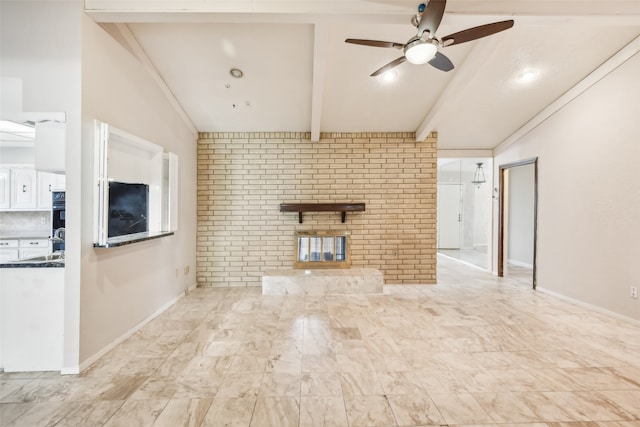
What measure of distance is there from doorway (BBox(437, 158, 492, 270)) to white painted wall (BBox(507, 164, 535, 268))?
726mm

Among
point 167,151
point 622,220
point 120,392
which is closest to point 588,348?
point 622,220

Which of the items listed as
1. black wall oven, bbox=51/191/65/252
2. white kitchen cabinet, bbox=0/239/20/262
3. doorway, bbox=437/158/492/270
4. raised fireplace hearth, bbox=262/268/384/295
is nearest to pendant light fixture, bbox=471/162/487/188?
doorway, bbox=437/158/492/270

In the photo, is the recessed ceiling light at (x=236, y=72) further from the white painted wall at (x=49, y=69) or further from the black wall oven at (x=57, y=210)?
the black wall oven at (x=57, y=210)

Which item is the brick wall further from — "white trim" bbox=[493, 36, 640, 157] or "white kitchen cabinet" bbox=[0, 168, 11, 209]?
"white kitchen cabinet" bbox=[0, 168, 11, 209]

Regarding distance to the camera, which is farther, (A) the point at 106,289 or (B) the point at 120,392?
(A) the point at 106,289

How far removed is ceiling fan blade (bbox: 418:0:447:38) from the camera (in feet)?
6.16

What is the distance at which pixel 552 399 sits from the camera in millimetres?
1896

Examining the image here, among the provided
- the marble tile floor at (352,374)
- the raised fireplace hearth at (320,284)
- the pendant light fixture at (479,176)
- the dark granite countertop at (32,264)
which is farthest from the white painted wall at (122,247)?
the pendant light fixture at (479,176)

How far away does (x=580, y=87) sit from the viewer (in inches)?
149

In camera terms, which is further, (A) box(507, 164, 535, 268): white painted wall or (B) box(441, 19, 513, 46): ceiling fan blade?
(A) box(507, 164, 535, 268): white painted wall

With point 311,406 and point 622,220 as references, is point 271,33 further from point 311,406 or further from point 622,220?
point 622,220

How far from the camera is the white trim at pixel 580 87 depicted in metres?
3.23

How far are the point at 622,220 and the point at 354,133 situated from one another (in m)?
3.71

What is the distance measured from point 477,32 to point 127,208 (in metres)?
3.61
